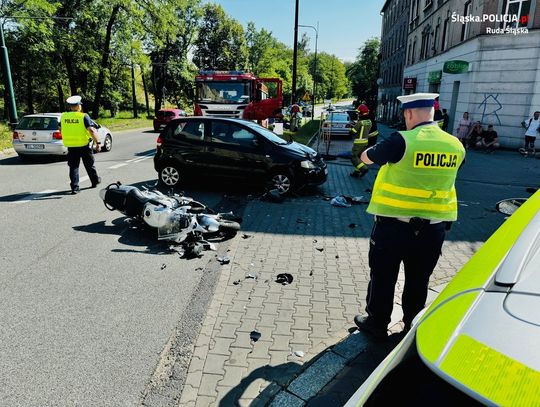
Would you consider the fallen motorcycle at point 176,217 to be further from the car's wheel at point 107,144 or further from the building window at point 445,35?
the building window at point 445,35

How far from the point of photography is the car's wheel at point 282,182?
8703 millimetres

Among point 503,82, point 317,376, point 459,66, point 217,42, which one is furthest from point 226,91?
point 217,42

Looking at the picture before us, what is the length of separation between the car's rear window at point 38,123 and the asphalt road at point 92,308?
20.1ft

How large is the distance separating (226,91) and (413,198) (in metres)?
15.2

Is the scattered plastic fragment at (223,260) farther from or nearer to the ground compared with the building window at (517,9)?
nearer to the ground

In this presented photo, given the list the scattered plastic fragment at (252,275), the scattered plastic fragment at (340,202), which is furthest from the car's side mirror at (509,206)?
the scattered plastic fragment at (340,202)

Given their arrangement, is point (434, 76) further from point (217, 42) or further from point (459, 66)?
point (217, 42)

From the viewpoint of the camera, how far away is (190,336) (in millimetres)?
3598

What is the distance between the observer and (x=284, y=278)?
15.7ft

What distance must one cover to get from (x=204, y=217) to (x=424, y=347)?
16.7 feet

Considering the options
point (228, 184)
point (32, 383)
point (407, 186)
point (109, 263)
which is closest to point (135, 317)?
point (32, 383)

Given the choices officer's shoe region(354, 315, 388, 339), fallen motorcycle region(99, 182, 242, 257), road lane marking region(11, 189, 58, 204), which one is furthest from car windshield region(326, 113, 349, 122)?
officer's shoe region(354, 315, 388, 339)

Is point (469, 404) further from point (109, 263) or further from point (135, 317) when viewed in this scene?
point (109, 263)

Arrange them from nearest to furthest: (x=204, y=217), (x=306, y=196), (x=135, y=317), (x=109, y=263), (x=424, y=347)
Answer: (x=424, y=347), (x=135, y=317), (x=109, y=263), (x=204, y=217), (x=306, y=196)
